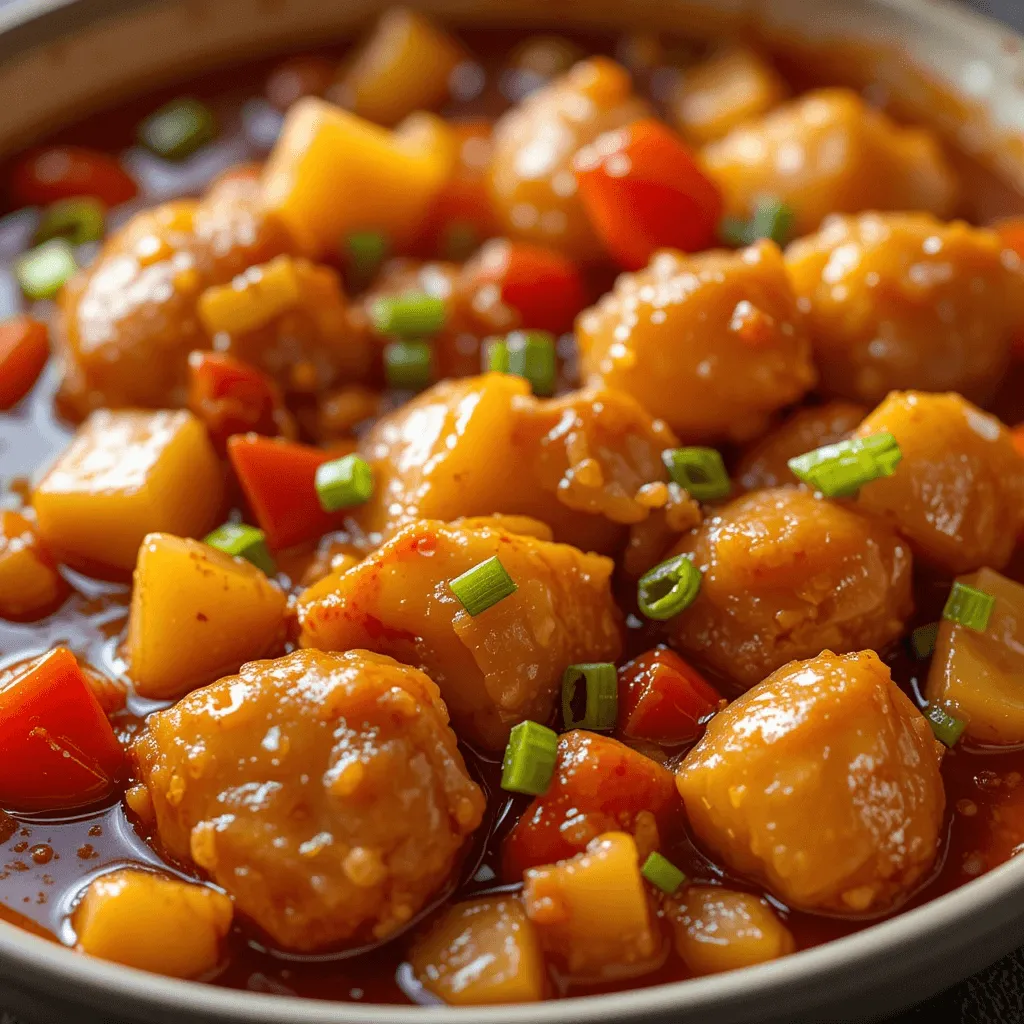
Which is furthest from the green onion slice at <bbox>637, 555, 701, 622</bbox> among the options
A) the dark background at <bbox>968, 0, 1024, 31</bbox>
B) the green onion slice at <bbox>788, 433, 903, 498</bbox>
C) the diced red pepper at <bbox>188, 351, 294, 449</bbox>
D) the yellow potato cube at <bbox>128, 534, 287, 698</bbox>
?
the dark background at <bbox>968, 0, 1024, 31</bbox>

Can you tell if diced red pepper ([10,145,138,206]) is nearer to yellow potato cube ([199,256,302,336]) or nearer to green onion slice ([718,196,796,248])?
yellow potato cube ([199,256,302,336])

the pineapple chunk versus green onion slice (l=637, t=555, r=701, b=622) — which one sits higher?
the pineapple chunk

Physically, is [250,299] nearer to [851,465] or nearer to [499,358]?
[499,358]

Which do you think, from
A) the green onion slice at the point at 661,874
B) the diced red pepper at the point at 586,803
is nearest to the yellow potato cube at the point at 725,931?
the green onion slice at the point at 661,874

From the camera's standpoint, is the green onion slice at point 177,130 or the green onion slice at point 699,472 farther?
the green onion slice at point 177,130

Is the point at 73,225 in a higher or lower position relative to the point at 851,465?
higher

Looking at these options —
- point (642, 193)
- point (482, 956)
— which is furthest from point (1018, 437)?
point (482, 956)

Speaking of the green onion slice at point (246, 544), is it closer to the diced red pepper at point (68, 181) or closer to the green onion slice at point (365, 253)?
the green onion slice at point (365, 253)
